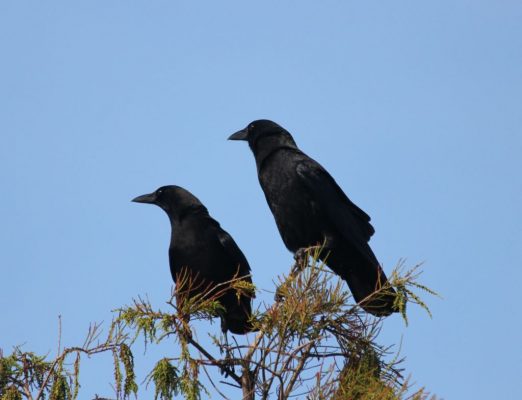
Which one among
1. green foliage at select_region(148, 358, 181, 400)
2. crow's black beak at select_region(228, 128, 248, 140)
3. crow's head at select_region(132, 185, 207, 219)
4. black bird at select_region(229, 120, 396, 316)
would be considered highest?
crow's black beak at select_region(228, 128, 248, 140)

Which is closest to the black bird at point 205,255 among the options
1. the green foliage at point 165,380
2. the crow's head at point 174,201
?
the crow's head at point 174,201

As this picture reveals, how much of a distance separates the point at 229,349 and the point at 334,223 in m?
2.44

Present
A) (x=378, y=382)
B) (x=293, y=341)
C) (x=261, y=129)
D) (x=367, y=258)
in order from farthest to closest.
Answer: (x=261, y=129)
(x=367, y=258)
(x=293, y=341)
(x=378, y=382)

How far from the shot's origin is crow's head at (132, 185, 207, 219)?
30.2ft

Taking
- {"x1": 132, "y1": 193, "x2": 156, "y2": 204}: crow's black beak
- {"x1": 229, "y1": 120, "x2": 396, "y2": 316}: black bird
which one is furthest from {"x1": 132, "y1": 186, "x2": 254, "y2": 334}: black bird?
{"x1": 229, "y1": 120, "x2": 396, "y2": 316}: black bird

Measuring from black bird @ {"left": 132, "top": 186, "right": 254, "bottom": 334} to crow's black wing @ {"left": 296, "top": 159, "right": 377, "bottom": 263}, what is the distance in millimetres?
974

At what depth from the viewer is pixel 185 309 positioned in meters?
6.20

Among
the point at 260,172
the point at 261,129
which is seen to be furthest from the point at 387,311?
the point at 261,129

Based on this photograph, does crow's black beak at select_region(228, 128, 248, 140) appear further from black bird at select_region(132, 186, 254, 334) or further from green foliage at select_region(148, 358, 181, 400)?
green foliage at select_region(148, 358, 181, 400)

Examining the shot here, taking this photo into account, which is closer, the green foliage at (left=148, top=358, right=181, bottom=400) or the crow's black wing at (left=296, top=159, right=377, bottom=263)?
the green foliage at (left=148, top=358, right=181, bottom=400)

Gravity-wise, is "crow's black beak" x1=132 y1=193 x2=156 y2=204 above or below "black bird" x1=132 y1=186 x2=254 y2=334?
above

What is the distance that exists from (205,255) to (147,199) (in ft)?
4.82

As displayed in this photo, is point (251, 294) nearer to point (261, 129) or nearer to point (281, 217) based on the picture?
point (281, 217)

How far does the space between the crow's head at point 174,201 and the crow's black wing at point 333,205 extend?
1434mm
